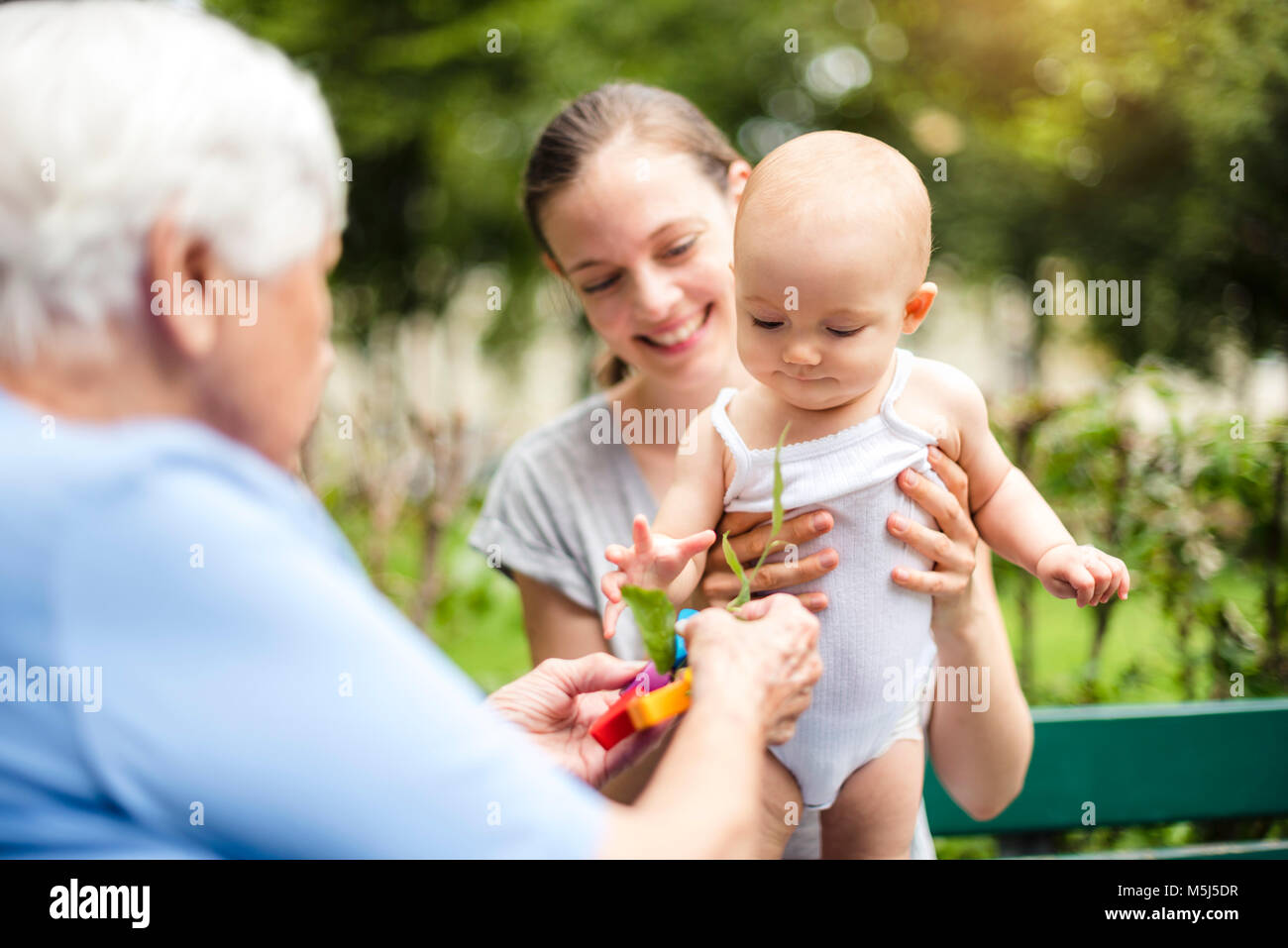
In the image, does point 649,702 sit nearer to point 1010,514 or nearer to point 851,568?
point 851,568

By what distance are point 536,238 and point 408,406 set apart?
9.36 feet

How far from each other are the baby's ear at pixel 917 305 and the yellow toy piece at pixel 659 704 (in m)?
0.66

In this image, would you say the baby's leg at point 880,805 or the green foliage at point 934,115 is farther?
the green foliage at point 934,115

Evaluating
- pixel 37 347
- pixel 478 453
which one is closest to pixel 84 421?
pixel 37 347

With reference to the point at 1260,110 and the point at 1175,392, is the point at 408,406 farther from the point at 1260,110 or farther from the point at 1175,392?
the point at 1260,110

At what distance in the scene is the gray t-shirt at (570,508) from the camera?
2090 mm

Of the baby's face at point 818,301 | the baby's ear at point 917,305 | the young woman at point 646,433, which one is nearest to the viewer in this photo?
the baby's face at point 818,301

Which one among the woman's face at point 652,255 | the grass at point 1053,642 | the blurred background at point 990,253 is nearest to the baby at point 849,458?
the woman's face at point 652,255

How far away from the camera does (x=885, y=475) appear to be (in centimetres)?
157

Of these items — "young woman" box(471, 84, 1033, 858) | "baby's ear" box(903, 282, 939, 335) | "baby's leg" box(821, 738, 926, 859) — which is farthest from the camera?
"young woman" box(471, 84, 1033, 858)

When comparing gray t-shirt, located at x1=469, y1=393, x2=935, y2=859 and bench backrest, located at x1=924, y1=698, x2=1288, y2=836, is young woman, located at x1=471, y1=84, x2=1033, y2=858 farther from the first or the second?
bench backrest, located at x1=924, y1=698, x2=1288, y2=836

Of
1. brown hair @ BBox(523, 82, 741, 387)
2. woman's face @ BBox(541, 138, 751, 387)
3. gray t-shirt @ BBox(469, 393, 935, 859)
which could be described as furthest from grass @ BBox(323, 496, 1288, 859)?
brown hair @ BBox(523, 82, 741, 387)

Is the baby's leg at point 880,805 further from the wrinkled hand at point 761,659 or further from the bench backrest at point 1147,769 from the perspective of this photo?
the bench backrest at point 1147,769

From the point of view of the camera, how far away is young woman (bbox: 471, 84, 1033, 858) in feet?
5.77
